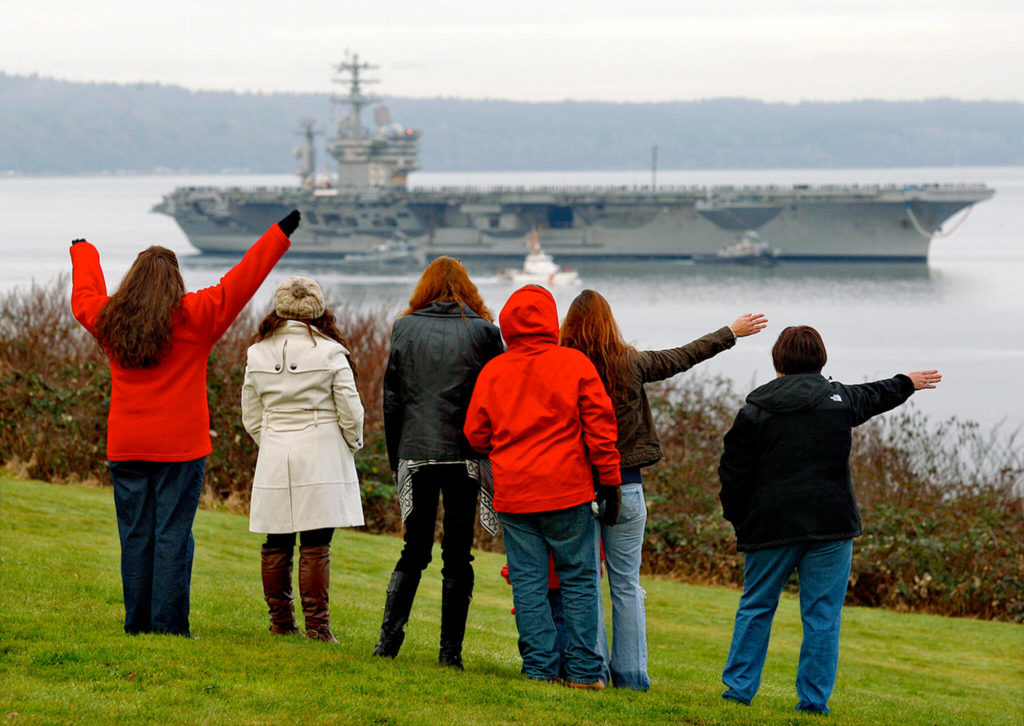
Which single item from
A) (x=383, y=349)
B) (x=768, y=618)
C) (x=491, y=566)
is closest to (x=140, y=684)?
(x=768, y=618)

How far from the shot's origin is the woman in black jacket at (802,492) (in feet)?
15.3

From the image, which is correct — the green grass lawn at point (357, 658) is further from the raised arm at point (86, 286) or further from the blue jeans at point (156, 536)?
the raised arm at point (86, 286)

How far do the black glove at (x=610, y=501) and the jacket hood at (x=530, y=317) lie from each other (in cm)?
63

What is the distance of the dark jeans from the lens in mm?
4883

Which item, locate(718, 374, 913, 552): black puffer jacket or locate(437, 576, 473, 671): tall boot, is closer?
locate(718, 374, 913, 552): black puffer jacket

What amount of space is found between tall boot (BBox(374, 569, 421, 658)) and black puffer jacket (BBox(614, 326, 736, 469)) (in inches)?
42.0

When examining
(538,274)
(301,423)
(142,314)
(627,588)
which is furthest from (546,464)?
(538,274)

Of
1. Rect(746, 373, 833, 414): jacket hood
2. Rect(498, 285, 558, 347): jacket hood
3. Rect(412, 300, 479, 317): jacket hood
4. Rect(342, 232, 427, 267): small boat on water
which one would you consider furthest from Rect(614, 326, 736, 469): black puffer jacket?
Rect(342, 232, 427, 267): small boat on water

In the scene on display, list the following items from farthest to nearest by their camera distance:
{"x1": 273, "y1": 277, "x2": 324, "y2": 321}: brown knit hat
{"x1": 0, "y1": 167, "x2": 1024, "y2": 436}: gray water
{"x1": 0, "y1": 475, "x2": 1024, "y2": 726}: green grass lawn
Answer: {"x1": 0, "y1": 167, "x2": 1024, "y2": 436}: gray water → {"x1": 273, "y1": 277, "x2": 324, "y2": 321}: brown knit hat → {"x1": 0, "y1": 475, "x2": 1024, "y2": 726}: green grass lawn

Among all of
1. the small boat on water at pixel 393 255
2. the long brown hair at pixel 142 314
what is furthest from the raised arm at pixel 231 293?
the small boat on water at pixel 393 255

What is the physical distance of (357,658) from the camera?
4914 mm

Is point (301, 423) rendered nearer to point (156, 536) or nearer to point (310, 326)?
point (310, 326)

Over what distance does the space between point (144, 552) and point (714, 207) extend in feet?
198

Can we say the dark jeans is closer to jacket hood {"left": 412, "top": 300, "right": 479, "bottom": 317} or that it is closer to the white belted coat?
the white belted coat
